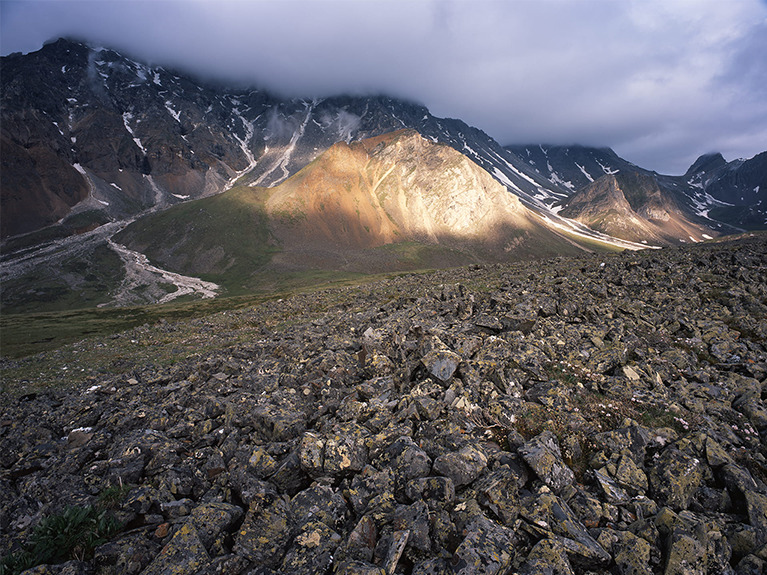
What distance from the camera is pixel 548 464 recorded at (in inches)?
321

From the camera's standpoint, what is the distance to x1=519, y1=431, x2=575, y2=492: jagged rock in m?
8.01

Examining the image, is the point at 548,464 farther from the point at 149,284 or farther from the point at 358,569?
the point at 149,284

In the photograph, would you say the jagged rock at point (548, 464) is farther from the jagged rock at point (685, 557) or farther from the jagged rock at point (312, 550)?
the jagged rock at point (312, 550)

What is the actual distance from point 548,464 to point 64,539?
1135 cm

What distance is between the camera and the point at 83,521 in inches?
309

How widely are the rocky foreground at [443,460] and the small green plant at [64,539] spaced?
0.28 m

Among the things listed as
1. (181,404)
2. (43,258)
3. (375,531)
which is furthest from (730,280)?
(43,258)

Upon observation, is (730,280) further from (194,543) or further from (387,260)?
(387,260)

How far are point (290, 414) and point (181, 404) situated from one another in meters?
7.91

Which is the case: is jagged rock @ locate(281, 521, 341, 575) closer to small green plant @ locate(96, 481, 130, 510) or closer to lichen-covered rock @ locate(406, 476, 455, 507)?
lichen-covered rock @ locate(406, 476, 455, 507)

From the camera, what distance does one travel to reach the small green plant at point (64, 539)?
7020mm

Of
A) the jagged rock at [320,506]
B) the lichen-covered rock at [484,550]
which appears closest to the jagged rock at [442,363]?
the jagged rock at [320,506]

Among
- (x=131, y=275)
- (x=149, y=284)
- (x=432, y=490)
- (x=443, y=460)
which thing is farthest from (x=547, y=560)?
(x=131, y=275)

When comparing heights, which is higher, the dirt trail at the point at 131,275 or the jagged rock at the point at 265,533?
the jagged rock at the point at 265,533
